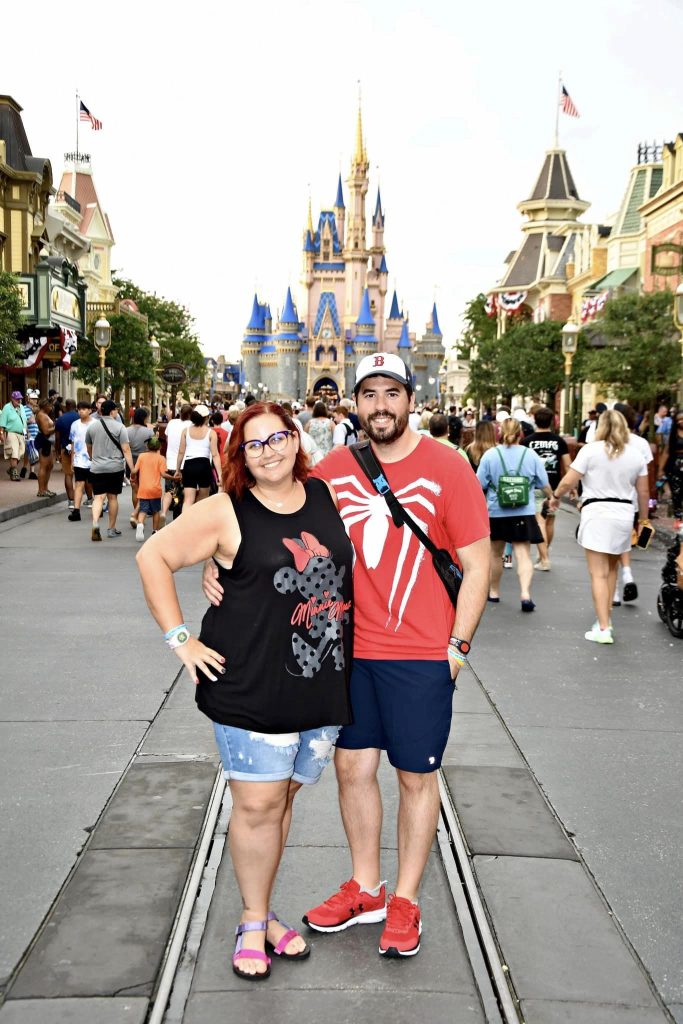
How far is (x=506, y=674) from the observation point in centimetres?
730

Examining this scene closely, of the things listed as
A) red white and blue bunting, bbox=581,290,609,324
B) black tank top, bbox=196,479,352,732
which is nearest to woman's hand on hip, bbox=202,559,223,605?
black tank top, bbox=196,479,352,732

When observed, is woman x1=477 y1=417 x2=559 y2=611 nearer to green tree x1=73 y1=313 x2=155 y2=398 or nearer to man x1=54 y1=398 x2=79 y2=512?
man x1=54 y1=398 x2=79 y2=512

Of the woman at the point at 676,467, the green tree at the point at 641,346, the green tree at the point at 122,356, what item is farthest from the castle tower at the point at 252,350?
the woman at the point at 676,467

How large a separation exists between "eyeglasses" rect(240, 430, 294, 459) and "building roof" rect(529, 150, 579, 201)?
81335mm

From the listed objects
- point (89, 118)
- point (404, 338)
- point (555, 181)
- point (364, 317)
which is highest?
point (555, 181)

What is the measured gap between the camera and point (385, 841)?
445cm

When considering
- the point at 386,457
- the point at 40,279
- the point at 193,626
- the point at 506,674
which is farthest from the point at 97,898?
the point at 40,279

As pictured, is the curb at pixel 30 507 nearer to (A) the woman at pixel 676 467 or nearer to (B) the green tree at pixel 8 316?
(B) the green tree at pixel 8 316

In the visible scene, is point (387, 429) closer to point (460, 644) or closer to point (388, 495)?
point (388, 495)

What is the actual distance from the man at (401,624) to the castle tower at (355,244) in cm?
13729

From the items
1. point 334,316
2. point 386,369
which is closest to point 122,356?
point 386,369

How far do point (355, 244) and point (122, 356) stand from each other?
95.9 metres

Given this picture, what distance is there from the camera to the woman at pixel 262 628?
125 inches

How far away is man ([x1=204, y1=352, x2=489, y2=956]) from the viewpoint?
344cm
